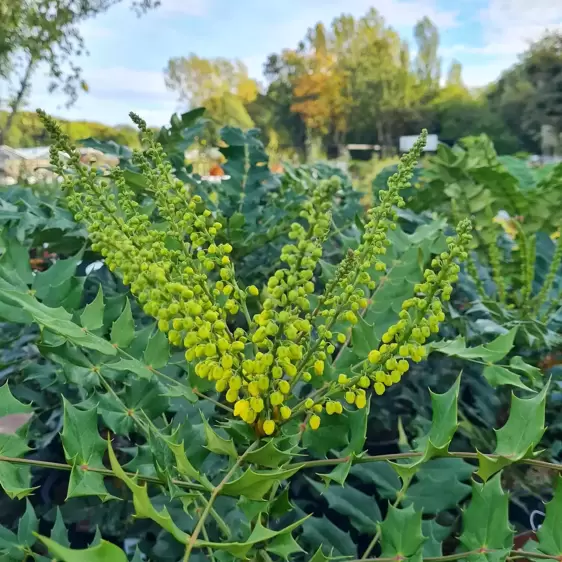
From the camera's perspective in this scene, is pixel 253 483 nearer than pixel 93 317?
Yes

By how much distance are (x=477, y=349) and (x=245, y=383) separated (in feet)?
1.16

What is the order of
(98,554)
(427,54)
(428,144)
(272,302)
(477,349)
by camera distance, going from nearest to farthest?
(98,554), (272,302), (477,349), (428,144), (427,54)

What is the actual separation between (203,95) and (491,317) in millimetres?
25742

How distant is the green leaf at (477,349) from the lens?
784 mm

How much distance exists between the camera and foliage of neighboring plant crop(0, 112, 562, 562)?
0.59 metres

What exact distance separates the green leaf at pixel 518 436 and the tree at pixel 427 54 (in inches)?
1199

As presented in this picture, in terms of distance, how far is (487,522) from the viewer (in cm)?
72

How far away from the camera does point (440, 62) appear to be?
3105 centimetres

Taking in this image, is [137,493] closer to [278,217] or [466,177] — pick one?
[278,217]

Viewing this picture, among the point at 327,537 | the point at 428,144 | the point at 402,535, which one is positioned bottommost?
the point at 327,537

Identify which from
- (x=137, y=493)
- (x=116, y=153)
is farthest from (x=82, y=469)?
(x=116, y=153)

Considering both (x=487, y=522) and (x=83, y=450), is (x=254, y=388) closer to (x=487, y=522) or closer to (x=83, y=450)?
(x=83, y=450)

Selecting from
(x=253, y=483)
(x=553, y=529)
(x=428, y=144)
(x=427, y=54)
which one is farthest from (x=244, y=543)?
(x=427, y=54)

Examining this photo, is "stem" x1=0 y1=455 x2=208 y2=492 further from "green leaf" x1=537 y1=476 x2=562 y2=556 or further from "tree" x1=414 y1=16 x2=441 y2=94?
"tree" x1=414 y1=16 x2=441 y2=94
